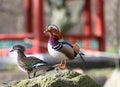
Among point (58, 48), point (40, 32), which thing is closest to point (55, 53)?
point (58, 48)

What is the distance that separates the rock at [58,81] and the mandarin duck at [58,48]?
0.13 m

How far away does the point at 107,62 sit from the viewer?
14.3 meters

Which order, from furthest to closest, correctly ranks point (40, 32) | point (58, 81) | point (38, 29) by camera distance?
1. point (38, 29)
2. point (40, 32)
3. point (58, 81)

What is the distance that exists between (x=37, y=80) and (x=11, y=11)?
27.9 m

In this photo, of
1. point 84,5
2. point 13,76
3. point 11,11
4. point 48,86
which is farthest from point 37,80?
point 11,11

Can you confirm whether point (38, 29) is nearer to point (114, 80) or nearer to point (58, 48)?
point (114, 80)

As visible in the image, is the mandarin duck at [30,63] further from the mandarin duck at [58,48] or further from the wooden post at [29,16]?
the wooden post at [29,16]

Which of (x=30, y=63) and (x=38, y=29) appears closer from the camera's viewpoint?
(x=30, y=63)

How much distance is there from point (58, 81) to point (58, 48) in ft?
1.27

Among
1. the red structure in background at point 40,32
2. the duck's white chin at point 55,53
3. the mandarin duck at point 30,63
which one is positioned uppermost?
the red structure in background at point 40,32

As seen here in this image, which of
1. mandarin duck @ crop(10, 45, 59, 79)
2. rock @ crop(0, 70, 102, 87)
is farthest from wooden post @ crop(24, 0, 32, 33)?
rock @ crop(0, 70, 102, 87)

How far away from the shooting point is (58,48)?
5520 mm

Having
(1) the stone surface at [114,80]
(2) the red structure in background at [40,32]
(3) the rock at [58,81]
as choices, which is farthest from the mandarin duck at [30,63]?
(2) the red structure in background at [40,32]

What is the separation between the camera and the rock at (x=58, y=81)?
5.26 meters
